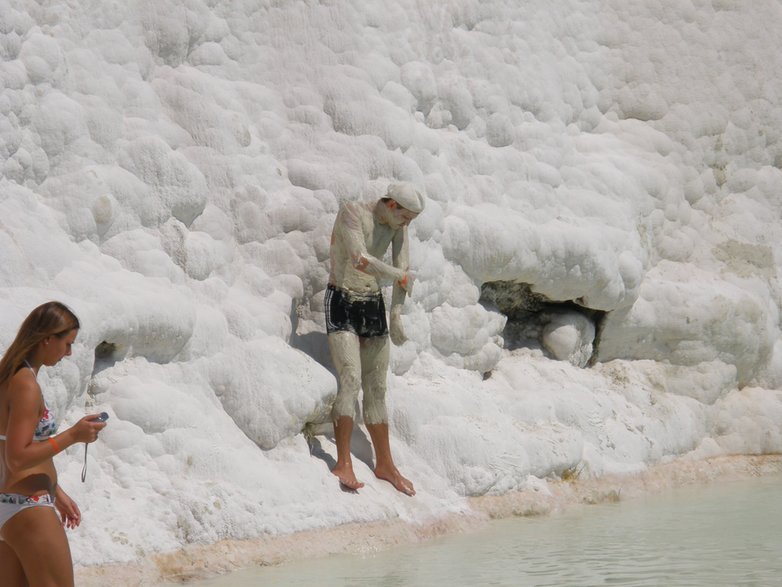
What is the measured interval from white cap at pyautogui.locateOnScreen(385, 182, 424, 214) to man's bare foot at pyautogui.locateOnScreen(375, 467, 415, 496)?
1.31m

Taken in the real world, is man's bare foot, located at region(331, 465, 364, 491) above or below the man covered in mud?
below

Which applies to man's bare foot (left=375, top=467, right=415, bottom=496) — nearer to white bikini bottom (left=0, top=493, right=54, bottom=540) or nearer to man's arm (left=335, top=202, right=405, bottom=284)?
man's arm (left=335, top=202, right=405, bottom=284)

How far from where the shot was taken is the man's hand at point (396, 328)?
22.9 feet

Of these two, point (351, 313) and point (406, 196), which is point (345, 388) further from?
point (406, 196)

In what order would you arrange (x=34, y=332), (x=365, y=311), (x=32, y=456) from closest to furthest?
(x=32, y=456), (x=34, y=332), (x=365, y=311)

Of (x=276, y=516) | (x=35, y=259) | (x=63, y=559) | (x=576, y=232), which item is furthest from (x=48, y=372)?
(x=576, y=232)

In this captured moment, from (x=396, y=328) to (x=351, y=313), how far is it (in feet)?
0.94

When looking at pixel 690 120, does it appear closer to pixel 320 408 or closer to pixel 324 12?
pixel 324 12

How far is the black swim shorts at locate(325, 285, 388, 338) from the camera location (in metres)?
6.82

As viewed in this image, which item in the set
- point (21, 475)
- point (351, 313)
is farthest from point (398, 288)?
point (21, 475)

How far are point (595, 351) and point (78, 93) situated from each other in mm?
4111

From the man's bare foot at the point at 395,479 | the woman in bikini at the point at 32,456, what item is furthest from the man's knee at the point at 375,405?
the woman in bikini at the point at 32,456

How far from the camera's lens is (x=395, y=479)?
6.81 meters

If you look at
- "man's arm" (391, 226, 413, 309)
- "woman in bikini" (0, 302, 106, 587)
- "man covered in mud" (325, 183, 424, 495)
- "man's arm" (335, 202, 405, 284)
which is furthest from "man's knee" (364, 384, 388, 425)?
"woman in bikini" (0, 302, 106, 587)
